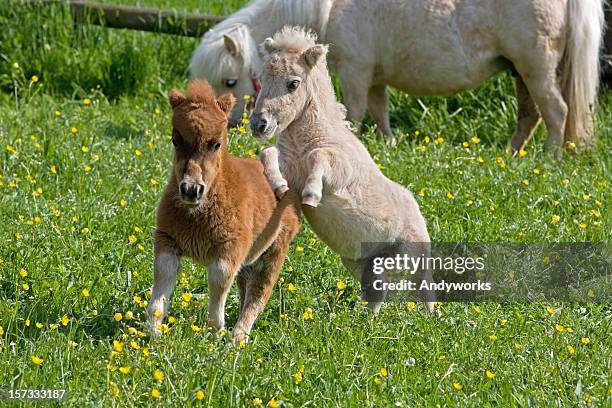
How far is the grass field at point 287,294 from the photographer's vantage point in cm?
402

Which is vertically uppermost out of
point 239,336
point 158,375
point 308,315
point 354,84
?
point 158,375

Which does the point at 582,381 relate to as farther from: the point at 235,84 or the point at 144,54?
the point at 144,54

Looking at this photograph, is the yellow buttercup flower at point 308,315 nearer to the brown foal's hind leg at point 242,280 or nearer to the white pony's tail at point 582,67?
the brown foal's hind leg at point 242,280

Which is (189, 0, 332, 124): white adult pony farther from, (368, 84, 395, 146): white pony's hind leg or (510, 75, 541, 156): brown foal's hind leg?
(510, 75, 541, 156): brown foal's hind leg

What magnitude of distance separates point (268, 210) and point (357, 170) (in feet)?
1.60

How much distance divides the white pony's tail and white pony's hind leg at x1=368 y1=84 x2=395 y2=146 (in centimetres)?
146

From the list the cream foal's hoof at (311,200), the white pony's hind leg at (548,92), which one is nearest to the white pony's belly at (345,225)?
the cream foal's hoof at (311,200)

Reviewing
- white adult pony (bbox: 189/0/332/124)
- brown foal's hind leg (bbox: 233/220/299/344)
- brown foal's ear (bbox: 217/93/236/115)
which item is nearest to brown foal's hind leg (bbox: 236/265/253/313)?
brown foal's hind leg (bbox: 233/220/299/344)

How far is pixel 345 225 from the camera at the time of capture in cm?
494

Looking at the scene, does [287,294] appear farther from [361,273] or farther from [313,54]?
[313,54]

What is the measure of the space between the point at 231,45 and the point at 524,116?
8.28ft

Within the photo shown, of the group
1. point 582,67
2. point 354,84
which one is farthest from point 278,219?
point 582,67

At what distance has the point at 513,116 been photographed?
30.1 feet

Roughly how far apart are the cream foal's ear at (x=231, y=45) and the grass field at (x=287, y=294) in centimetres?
81
